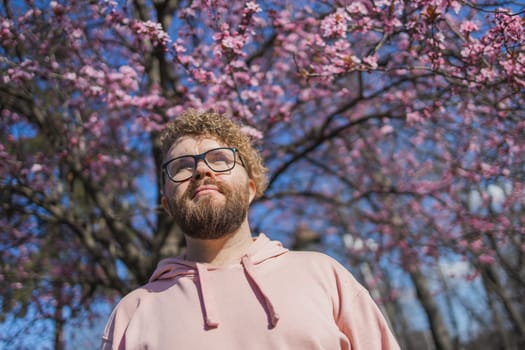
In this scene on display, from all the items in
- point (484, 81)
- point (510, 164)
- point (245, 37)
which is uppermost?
point (245, 37)

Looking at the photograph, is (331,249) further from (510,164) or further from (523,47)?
(523,47)

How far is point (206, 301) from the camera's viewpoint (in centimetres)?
200

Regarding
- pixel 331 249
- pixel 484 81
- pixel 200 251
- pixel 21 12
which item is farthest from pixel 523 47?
pixel 331 249

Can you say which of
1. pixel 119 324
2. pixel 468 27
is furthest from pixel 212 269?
pixel 468 27

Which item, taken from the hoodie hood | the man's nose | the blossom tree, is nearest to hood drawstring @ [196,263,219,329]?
the hoodie hood

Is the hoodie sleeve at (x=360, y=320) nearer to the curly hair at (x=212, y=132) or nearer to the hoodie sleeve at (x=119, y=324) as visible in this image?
the curly hair at (x=212, y=132)

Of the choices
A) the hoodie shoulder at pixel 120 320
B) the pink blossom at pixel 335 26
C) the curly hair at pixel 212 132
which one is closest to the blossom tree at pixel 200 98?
the pink blossom at pixel 335 26

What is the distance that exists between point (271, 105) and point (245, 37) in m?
2.06

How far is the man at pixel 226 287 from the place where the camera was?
193 cm

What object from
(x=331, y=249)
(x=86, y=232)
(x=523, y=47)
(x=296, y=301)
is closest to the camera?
(x=296, y=301)

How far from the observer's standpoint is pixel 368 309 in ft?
6.80

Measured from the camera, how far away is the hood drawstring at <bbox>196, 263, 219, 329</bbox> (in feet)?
6.33

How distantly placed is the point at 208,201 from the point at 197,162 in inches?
8.0

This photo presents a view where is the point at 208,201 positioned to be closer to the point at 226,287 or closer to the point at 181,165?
the point at 181,165
